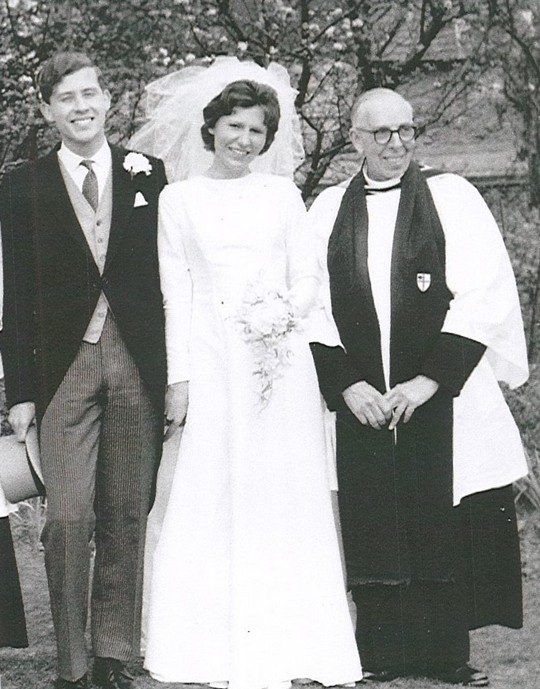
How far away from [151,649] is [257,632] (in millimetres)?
453

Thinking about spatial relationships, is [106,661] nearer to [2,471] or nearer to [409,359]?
[2,471]

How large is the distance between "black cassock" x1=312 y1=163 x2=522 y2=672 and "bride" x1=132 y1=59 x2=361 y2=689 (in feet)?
0.55

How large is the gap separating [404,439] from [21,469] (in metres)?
1.63

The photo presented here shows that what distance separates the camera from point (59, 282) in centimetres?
437

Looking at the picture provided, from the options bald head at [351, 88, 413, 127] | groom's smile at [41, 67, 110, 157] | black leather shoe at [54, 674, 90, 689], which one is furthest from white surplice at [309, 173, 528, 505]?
black leather shoe at [54, 674, 90, 689]

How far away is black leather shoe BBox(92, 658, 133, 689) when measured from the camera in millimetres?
4336

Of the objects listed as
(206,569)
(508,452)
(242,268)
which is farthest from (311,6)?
(206,569)

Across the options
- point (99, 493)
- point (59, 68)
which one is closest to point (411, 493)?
point (99, 493)

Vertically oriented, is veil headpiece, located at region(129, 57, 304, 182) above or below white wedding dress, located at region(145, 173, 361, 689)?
above

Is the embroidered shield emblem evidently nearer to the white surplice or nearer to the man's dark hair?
the white surplice

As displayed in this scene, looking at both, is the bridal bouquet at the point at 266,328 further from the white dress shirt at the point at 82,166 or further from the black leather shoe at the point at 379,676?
the black leather shoe at the point at 379,676

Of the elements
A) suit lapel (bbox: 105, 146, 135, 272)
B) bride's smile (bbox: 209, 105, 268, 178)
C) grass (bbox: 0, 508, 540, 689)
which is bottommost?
grass (bbox: 0, 508, 540, 689)

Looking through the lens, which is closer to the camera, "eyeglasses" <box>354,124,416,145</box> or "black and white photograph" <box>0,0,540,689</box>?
"black and white photograph" <box>0,0,540,689</box>

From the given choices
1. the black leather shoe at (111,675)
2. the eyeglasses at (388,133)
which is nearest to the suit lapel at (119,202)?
the eyeglasses at (388,133)
